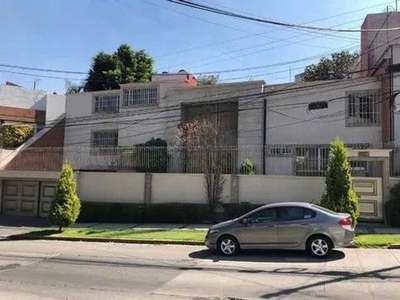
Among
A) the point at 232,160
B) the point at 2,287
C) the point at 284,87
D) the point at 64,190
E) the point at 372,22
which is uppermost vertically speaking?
the point at 372,22

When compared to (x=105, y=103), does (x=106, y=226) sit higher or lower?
lower

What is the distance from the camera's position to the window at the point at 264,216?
13.8 metres

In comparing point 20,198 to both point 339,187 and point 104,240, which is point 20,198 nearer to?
point 104,240

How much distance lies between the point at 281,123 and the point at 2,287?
19819 millimetres

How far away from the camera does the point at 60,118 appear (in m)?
35.8

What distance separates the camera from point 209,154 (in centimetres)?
2342

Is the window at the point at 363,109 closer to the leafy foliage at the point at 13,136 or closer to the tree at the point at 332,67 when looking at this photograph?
the tree at the point at 332,67

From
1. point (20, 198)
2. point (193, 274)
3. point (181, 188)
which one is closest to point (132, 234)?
point (181, 188)

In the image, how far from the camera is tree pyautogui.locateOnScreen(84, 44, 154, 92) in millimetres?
43125

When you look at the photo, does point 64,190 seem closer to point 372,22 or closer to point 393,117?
point 393,117

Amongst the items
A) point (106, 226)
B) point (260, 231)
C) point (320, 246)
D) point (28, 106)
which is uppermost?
point (28, 106)

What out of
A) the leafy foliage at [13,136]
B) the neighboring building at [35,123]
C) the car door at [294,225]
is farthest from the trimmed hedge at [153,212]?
the leafy foliage at [13,136]

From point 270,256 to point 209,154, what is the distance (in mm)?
10142

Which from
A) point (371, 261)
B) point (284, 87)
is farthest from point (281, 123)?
point (371, 261)
